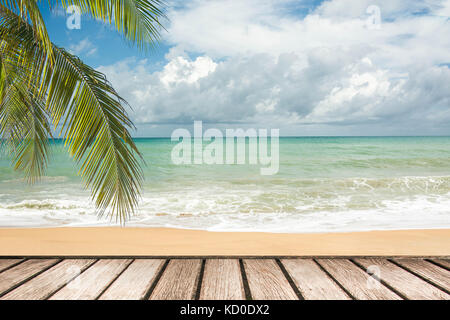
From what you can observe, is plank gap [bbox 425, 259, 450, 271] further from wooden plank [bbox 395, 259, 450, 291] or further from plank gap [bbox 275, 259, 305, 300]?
plank gap [bbox 275, 259, 305, 300]

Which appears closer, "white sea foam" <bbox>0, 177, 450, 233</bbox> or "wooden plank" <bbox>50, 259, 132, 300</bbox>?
"wooden plank" <bbox>50, 259, 132, 300</bbox>

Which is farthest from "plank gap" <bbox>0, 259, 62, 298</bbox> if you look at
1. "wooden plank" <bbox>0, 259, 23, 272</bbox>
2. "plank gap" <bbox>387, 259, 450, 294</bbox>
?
"plank gap" <bbox>387, 259, 450, 294</bbox>

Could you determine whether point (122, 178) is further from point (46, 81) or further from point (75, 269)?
point (46, 81)

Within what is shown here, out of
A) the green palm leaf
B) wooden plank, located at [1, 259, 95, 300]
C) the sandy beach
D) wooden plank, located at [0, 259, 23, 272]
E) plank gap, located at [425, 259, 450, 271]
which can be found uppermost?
the green palm leaf

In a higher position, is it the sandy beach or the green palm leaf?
the green palm leaf

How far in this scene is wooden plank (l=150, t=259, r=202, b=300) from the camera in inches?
84.7

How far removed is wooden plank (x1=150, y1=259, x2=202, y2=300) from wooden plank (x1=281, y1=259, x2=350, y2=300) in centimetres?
69

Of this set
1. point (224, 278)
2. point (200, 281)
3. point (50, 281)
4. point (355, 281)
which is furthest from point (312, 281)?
point (50, 281)

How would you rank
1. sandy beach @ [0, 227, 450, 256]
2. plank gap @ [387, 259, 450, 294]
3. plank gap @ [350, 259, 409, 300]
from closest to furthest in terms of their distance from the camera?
plank gap @ [350, 259, 409, 300], plank gap @ [387, 259, 450, 294], sandy beach @ [0, 227, 450, 256]

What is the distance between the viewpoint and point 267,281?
7.70ft

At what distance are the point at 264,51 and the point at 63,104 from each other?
128ft

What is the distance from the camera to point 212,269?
8.38 ft

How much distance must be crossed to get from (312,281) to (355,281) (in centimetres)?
A: 29
